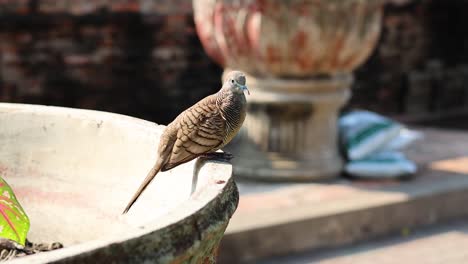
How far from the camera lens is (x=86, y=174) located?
1368 millimetres

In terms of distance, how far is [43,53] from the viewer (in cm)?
416

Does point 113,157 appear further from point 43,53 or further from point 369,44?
point 43,53

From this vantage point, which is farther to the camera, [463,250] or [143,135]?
[463,250]

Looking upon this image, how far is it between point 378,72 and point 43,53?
2658mm

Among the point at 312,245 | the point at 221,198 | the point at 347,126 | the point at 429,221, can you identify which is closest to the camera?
the point at 221,198

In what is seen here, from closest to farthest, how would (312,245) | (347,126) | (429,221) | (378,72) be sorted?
(312,245) → (429,221) → (347,126) → (378,72)

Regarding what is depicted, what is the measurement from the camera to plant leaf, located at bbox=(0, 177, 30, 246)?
1.20 metres

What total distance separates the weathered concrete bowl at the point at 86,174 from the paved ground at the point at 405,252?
1.61m

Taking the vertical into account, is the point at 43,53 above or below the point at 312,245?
above

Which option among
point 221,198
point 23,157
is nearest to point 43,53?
point 23,157

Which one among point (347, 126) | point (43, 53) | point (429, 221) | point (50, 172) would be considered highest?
point (50, 172)

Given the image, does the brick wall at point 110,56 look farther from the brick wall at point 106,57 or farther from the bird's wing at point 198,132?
the bird's wing at point 198,132

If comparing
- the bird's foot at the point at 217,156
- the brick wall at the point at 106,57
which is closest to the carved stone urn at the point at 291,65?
the brick wall at the point at 106,57

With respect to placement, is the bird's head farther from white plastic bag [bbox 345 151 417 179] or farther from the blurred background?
white plastic bag [bbox 345 151 417 179]
